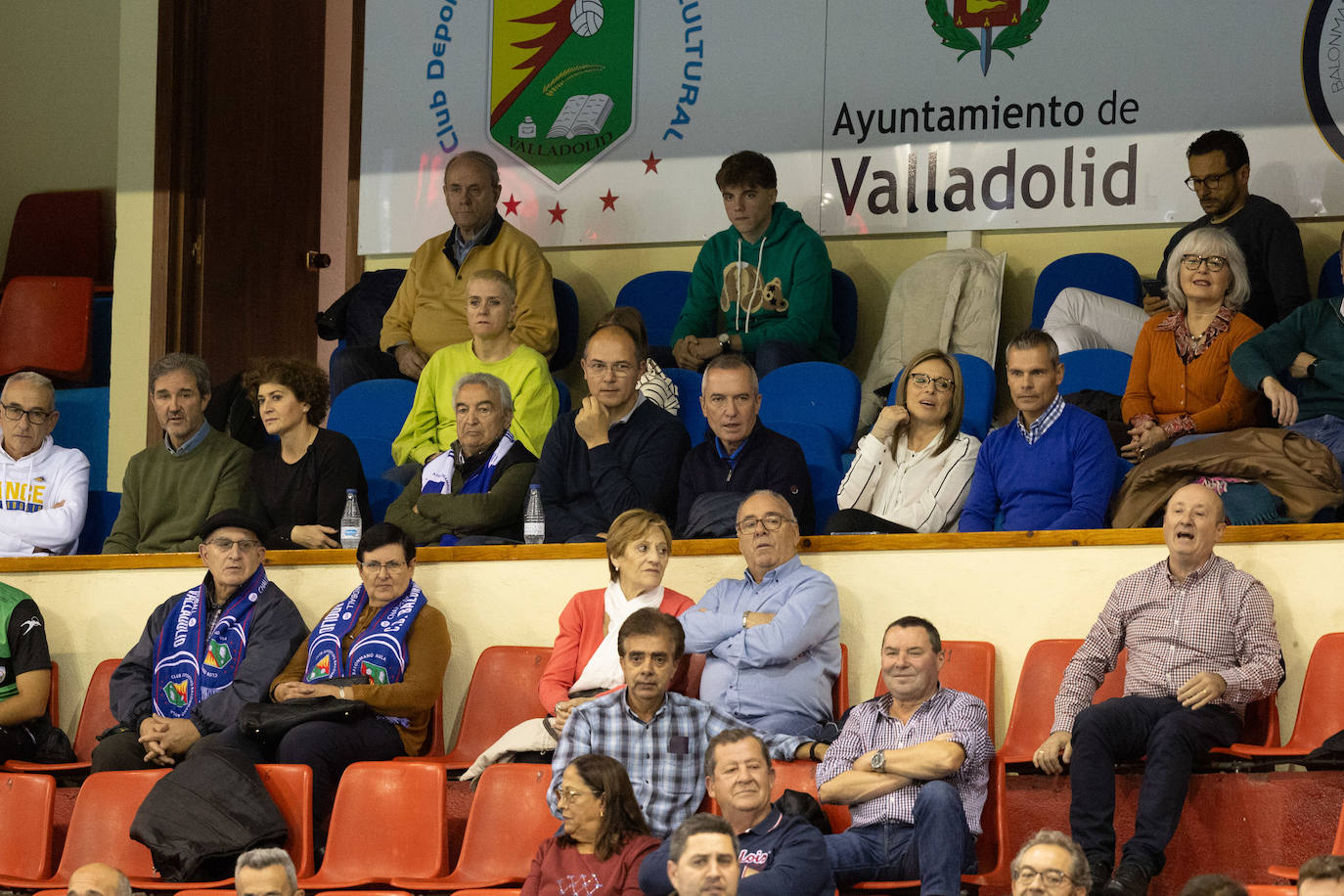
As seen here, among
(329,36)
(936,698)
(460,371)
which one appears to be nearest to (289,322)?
(329,36)

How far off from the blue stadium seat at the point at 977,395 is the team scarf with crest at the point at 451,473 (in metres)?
1.03

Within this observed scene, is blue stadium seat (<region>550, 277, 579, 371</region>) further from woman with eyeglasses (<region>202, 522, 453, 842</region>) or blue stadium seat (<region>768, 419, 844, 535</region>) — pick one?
woman with eyeglasses (<region>202, 522, 453, 842</region>)

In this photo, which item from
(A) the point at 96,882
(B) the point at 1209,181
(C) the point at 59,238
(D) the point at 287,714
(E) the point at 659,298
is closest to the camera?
(A) the point at 96,882

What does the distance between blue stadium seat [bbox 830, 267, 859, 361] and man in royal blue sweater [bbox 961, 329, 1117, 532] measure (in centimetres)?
154

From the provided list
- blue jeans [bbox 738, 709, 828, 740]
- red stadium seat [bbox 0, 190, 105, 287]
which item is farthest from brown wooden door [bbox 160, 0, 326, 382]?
blue jeans [bbox 738, 709, 828, 740]

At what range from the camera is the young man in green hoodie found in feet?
18.9

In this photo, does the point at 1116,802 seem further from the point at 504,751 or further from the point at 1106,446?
the point at 504,751

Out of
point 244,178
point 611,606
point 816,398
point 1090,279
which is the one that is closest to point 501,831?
point 611,606

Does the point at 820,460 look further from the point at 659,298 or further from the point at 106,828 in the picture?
the point at 106,828

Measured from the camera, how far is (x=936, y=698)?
3.68 m

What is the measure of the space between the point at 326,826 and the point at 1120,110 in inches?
141

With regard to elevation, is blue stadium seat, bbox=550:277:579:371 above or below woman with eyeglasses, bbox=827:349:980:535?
above

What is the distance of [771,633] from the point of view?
394 cm

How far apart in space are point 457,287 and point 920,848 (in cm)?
325
